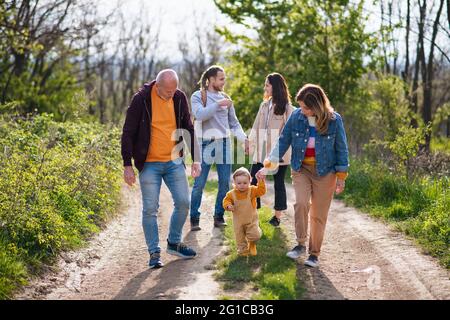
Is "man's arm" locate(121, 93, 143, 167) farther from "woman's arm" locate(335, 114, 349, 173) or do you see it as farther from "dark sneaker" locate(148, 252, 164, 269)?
"woman's arm" locate(335, 114, 349, 173)

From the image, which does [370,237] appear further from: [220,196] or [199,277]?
[199,277]

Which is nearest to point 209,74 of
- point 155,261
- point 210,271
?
point 155,261

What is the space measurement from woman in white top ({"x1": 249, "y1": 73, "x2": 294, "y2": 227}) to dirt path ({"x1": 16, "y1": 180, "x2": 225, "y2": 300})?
1098 millimetres

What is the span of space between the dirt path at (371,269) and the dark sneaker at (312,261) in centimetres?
7

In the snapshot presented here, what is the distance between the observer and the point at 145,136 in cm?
623

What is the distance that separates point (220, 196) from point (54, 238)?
7.69ft

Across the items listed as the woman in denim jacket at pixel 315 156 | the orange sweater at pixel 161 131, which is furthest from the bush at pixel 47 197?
the woman in denim jacket at pixel 315 156

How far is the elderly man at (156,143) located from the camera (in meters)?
6.23

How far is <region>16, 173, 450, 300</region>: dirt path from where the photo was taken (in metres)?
5.59

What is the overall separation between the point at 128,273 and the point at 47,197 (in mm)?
1643

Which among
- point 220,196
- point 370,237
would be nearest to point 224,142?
point 220,196

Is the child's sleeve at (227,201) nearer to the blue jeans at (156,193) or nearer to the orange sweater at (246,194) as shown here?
the orange sweater at (246,194)


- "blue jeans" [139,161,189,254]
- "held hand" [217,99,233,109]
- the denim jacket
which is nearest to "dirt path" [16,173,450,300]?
"blue jeans" [139,161,189,254]

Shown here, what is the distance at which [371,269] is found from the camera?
652 centimetres
